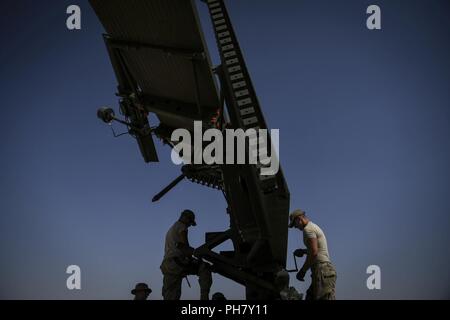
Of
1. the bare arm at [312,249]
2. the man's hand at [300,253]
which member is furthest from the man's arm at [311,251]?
the man's hand at [300,253]

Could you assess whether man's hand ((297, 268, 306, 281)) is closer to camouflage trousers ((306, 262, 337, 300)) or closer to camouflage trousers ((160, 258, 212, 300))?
camouflage trousers ((306, 262, 337, 300))

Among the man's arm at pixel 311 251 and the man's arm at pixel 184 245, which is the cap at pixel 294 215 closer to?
the man's arm at pixel 311 251

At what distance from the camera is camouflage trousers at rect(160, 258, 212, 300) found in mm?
7199

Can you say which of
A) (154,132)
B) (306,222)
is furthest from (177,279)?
(154,132)

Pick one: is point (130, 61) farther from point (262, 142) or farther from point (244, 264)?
point (244, 264)

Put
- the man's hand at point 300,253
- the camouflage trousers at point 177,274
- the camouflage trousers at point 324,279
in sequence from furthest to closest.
A: the camouflage trousers at point 177,274 < the man's hand at point 300,253 < the camouflage trousers at point 324,279

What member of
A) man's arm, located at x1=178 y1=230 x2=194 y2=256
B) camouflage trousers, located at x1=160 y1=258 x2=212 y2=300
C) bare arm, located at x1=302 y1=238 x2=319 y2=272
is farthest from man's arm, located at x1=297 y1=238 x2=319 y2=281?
man's arm, located at x1=178 y1=230 x2=194 y2=256

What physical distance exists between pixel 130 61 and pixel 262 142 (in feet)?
12.0

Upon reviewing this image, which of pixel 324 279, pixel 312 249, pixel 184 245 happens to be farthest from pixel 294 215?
pixel 184 245

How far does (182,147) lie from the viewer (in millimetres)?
8977

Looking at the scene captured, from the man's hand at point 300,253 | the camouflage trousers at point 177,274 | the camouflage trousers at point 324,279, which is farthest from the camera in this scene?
the camouflage trousers at point 177,274

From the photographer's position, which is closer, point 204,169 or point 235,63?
point 235,63

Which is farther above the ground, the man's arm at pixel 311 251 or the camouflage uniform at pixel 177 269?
the man's arm at pixel 311 251

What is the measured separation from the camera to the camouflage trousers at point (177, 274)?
23.6 feet
